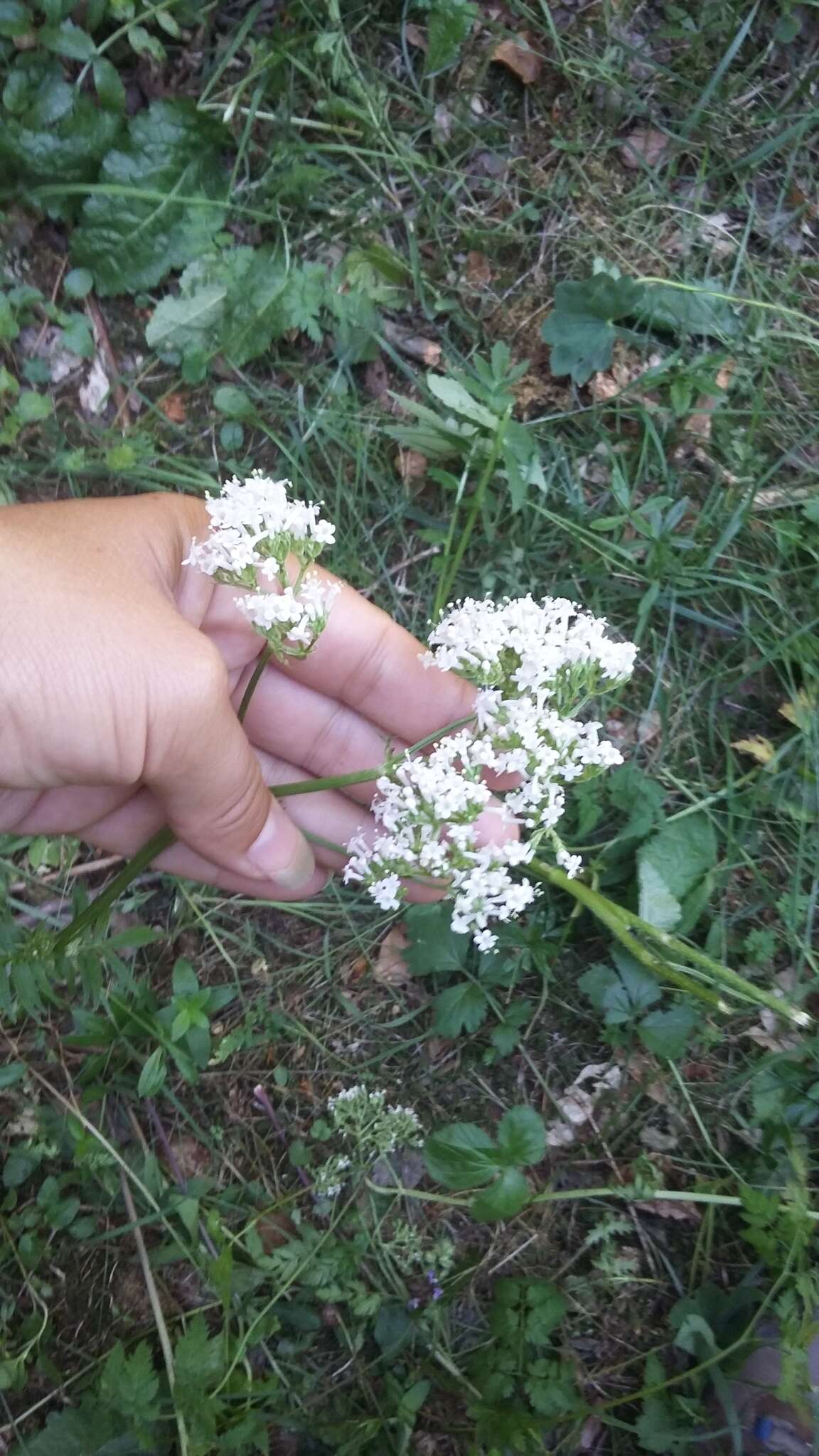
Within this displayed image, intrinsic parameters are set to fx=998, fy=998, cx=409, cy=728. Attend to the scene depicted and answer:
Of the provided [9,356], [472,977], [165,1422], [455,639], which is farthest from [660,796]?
[9,356]

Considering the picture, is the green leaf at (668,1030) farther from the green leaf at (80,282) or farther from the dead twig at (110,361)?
the green leaf at (80,282)

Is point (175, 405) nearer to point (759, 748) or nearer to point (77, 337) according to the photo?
point (77, 337)

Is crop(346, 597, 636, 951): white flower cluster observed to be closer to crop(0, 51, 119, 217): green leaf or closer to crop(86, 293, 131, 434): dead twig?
crop(86, 293, 131, 434): dead twig

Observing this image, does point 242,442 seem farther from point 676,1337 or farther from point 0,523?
point 676,1337

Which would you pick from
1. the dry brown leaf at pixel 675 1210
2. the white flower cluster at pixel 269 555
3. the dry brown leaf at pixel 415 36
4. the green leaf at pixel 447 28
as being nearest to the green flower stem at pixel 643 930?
the white flower cluster at pixel 269 555

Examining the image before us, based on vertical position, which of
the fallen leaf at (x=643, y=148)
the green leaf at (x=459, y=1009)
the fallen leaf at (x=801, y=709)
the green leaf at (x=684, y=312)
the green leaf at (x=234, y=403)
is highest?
the fallen leaf at (x=643, y=148)

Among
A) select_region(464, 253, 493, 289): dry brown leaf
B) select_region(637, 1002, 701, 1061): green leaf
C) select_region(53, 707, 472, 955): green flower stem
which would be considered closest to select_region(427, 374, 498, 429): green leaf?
→ select_region(464, 253, 493, 289): dry brown leaf
